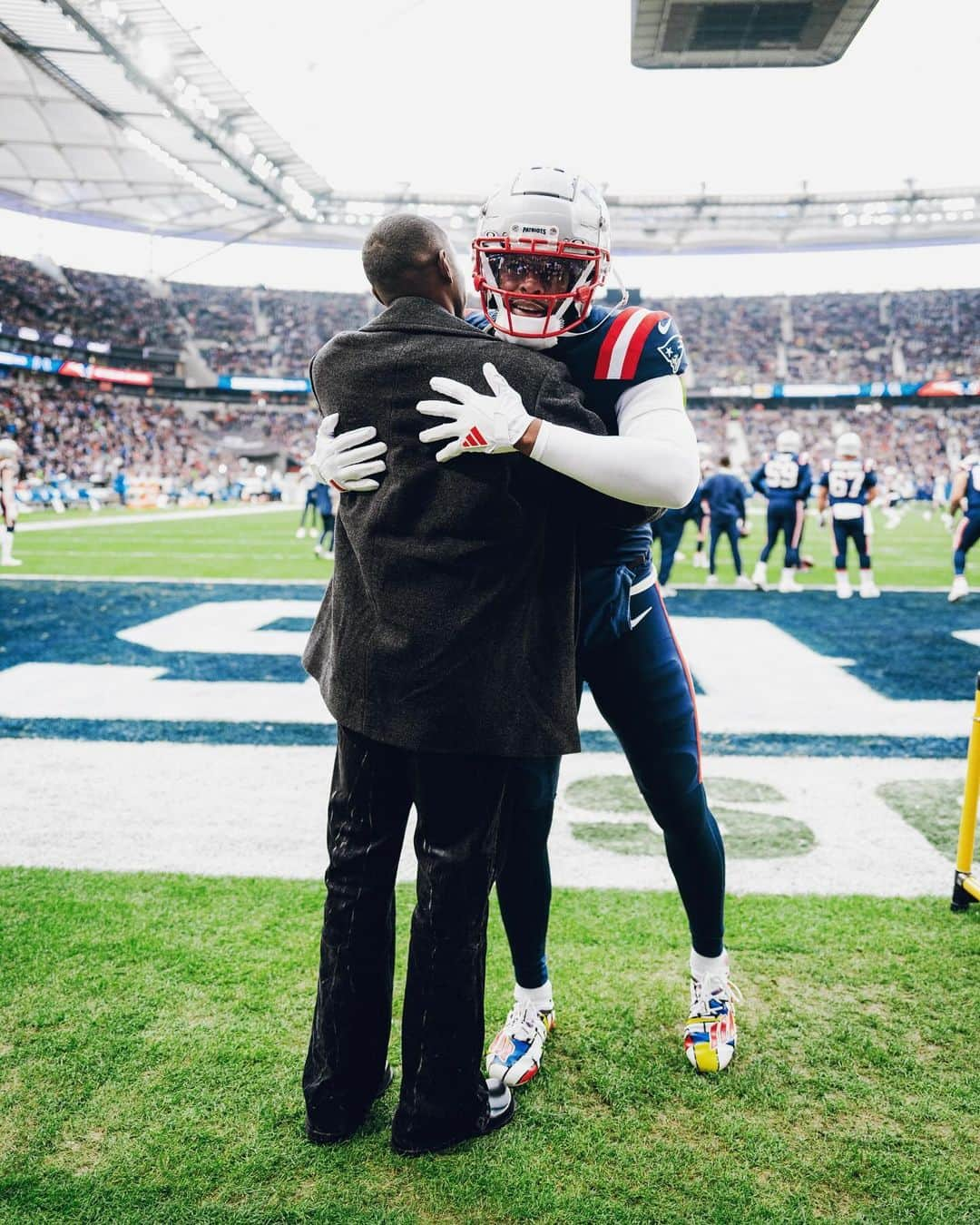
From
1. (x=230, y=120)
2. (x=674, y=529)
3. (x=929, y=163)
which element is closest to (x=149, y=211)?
(x=230, y=120)

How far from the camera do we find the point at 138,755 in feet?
14.8

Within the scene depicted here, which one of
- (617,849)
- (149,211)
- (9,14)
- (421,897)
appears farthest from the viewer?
(149,211)

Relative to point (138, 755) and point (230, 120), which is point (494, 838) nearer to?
point (138, 755)

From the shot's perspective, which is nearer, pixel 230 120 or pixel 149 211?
pixel 230 120

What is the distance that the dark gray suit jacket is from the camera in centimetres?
172

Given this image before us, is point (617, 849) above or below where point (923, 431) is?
below

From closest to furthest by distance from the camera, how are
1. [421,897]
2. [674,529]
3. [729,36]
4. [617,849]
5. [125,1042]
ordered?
[421,897]
[125,1042]
[617,849]
[729,36]
[674,529]

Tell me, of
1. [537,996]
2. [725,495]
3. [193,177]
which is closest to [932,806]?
[537,996]

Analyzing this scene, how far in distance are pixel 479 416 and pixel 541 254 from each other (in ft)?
1.45

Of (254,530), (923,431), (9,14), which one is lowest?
(254,530)

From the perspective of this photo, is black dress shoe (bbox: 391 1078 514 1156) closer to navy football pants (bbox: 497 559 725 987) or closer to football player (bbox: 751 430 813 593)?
navy football pants (bbox: 497 559 725 987)

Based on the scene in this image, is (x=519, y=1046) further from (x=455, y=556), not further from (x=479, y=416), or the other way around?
(x=479, y=416)

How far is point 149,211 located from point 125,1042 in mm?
37720

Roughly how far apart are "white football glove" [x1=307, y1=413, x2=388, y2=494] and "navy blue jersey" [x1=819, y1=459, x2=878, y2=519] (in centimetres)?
944
